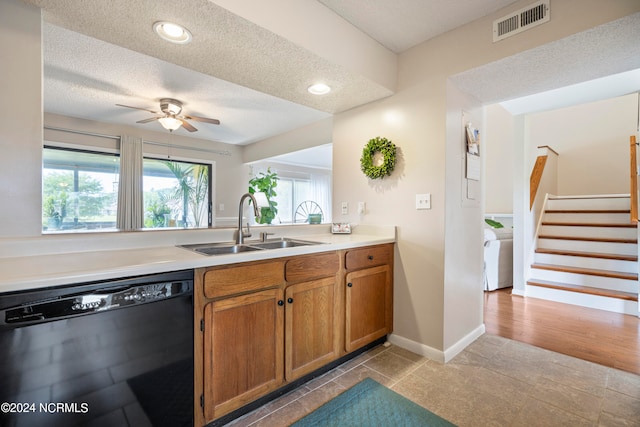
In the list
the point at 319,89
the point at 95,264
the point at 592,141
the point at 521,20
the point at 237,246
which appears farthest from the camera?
the point at 592,141

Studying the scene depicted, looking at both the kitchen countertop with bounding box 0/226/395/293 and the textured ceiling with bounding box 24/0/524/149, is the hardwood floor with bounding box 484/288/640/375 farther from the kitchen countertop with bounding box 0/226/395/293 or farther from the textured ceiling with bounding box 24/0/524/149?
the textured ceiling with bounding box 24/0/524/149

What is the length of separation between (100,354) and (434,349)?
2.08 metres

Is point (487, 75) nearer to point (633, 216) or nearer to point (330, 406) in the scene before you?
point (330, 406)

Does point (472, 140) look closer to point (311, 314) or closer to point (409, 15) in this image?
point (409, 15)

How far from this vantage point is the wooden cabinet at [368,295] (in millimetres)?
2102

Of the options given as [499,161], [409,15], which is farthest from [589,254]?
[409,15]

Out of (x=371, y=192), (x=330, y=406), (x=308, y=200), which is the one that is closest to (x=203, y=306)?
(x=330, y=406)

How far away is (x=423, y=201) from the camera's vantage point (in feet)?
7.47

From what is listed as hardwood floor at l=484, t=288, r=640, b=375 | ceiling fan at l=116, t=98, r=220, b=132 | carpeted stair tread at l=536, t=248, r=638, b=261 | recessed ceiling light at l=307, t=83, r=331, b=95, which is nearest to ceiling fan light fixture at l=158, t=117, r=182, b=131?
ceiling fan at l=116, t=98, r=220, b=132

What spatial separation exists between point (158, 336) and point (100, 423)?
338mm

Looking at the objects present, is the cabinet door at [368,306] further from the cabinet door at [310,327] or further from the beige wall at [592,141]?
the beige wall at [592,141]

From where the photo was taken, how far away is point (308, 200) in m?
8.27

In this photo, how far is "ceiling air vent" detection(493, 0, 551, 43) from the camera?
1.73 metres

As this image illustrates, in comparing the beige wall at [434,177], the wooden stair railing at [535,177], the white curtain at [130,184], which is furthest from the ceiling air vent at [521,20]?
the white curtain at [130,184]
